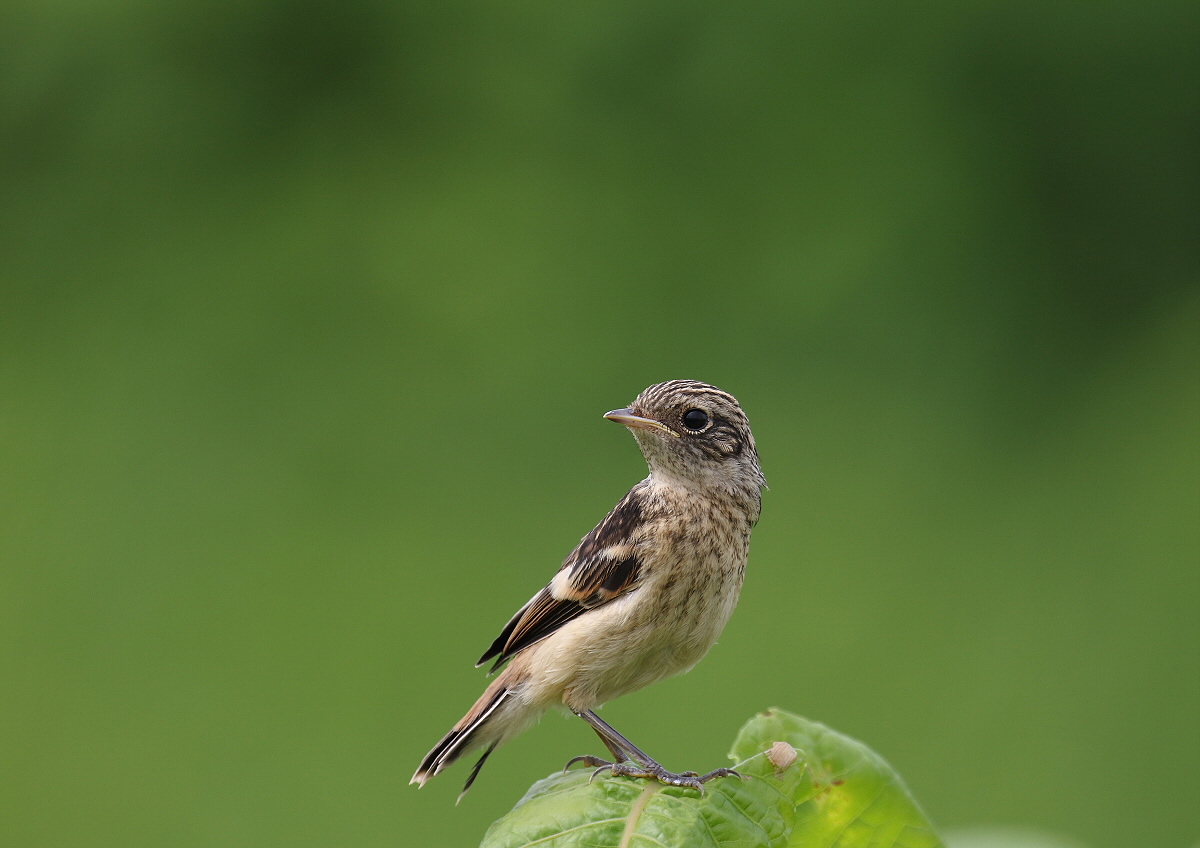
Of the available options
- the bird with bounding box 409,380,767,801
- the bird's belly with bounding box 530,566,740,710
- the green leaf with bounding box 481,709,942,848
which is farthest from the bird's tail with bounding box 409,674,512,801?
the green leaf with bounding box 481,709,942,848

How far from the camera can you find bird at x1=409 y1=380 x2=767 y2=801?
225 cm

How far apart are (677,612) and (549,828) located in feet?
2.04

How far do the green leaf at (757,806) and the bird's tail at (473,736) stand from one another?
→ 28cm

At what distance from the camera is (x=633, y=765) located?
210 centimetres

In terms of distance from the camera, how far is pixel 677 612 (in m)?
2.26

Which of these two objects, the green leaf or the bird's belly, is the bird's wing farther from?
the green leaf

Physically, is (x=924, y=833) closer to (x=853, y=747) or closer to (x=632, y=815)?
(x=853, y=747)

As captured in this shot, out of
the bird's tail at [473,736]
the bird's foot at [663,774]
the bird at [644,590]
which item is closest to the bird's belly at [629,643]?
the bird at [644,590]

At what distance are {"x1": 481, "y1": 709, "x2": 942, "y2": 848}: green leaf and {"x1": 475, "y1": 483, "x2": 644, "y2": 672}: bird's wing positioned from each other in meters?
0.39

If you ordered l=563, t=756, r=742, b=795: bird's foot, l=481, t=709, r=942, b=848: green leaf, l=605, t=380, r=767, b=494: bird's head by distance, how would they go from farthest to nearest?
1. l=605, t=380, r=767, b=494: bird's head
2. l=563, t=756, r=742, b=795: bird's foot
3. l=481, t=709, r=942, b=848: green leaf

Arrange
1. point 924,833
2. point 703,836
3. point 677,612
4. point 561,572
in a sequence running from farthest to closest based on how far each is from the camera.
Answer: point 561,572 < point 677,612 < point 924,833 < point 703,836

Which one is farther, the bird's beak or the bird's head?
the bird's head

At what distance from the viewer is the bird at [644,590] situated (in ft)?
7.39

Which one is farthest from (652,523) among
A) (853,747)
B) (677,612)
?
(853,747)
